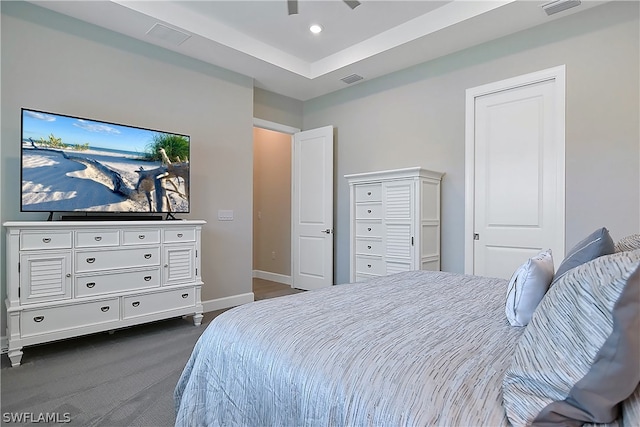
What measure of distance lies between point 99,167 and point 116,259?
82 cm

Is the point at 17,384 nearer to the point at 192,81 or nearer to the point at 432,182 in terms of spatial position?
the point at 192,81

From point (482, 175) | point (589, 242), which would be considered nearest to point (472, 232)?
point (482, 175)

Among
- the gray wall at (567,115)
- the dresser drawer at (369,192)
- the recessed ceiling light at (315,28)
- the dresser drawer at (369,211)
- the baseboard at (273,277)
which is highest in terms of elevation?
the recessed ceiling light at (315,28)

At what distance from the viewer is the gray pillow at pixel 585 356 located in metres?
0.67

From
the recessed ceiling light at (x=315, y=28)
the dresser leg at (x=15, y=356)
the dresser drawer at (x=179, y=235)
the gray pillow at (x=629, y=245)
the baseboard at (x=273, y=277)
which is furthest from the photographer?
the baseboard at (x=273, y=277)

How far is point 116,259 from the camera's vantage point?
2.97 meters

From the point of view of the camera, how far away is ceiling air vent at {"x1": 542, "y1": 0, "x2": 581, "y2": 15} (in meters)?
2.86

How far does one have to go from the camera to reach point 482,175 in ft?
11.8

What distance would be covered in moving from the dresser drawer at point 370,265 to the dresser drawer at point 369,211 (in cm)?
50

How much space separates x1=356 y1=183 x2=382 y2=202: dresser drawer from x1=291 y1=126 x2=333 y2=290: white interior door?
630mm

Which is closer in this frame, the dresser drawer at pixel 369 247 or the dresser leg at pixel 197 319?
the dresser leg at pixel 197 319

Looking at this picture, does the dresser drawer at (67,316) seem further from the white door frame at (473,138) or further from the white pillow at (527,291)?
the white door frame at (473,138)

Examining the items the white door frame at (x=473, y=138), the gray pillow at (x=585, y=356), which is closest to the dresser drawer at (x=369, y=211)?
the white door frame at (x=473, y=138)

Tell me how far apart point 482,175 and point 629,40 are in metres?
1.52
